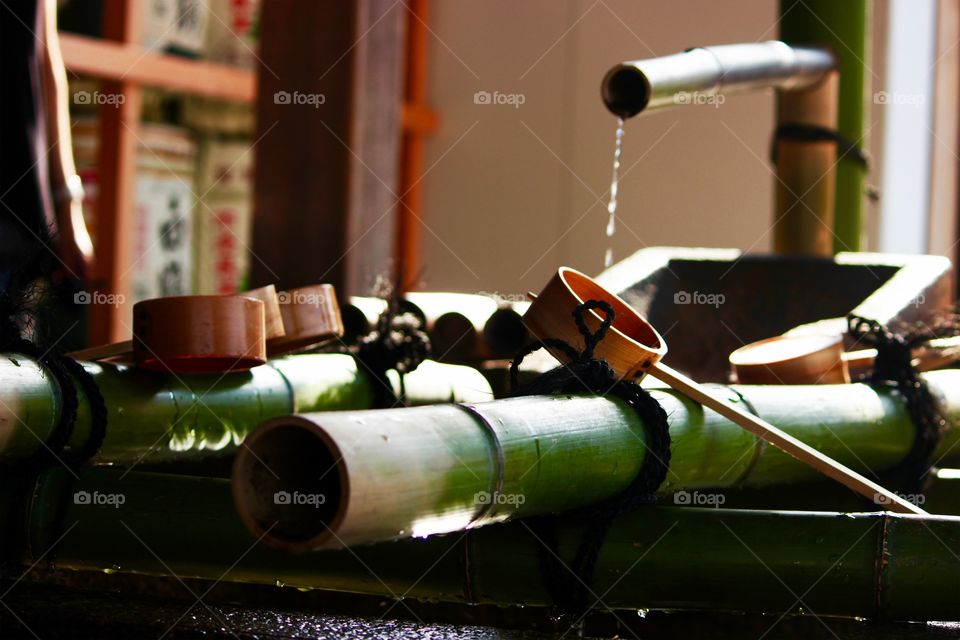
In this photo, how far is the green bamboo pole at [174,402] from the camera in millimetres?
1569

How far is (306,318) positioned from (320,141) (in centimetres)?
213

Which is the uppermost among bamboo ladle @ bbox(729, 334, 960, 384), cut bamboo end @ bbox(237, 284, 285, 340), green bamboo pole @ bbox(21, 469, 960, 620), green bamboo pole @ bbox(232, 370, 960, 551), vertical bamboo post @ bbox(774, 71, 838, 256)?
vertical bamboo post @ bbox(774, 71, 838, 256)

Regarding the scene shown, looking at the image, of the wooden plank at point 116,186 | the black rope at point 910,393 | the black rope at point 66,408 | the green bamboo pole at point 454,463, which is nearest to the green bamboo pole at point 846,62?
the black rope at point 910,393

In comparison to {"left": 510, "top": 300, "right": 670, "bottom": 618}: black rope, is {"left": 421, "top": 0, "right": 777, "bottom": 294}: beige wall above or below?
above

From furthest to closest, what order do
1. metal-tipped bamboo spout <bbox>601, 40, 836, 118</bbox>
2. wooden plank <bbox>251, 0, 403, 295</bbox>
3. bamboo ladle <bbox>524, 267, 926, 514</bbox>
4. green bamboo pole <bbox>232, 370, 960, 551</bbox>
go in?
wooden plank <bbox>251, 0, 403, 295</bbox>
metal-tipped bamboo spout <bbox>601, 40, 836, 118</bbox>
bamboo ladle <bbox>524, 267, 926, 514</bbox>
green bamboo pole <bbox>232, 370, 960, 551</bbox>

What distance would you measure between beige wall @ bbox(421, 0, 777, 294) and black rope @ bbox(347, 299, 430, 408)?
3938 mm

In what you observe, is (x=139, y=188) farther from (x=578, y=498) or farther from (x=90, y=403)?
(x=578, y=498)

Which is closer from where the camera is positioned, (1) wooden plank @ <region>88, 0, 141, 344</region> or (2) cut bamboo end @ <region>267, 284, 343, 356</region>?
(2) cut bamboo end @ <region>267, 284, 343, 356</region>

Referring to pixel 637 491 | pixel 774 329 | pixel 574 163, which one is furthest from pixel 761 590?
pixel 574 163

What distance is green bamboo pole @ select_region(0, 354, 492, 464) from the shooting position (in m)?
1.57

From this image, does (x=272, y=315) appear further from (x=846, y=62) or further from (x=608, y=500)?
(x=846, y=62)

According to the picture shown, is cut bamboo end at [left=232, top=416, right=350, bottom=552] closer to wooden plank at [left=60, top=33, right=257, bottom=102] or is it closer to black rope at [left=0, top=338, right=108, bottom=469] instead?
black rope at [left=0, top=338, right=108, bottom=469]

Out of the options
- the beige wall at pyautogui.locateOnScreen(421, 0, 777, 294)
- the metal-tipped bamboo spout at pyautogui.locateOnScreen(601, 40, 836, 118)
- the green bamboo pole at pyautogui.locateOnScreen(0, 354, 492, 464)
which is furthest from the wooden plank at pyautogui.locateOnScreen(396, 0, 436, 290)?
the green bamboo pole at pyautogui.locateOnScreen(0, 354, 492, 464)

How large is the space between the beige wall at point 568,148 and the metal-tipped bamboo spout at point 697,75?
127 inches
